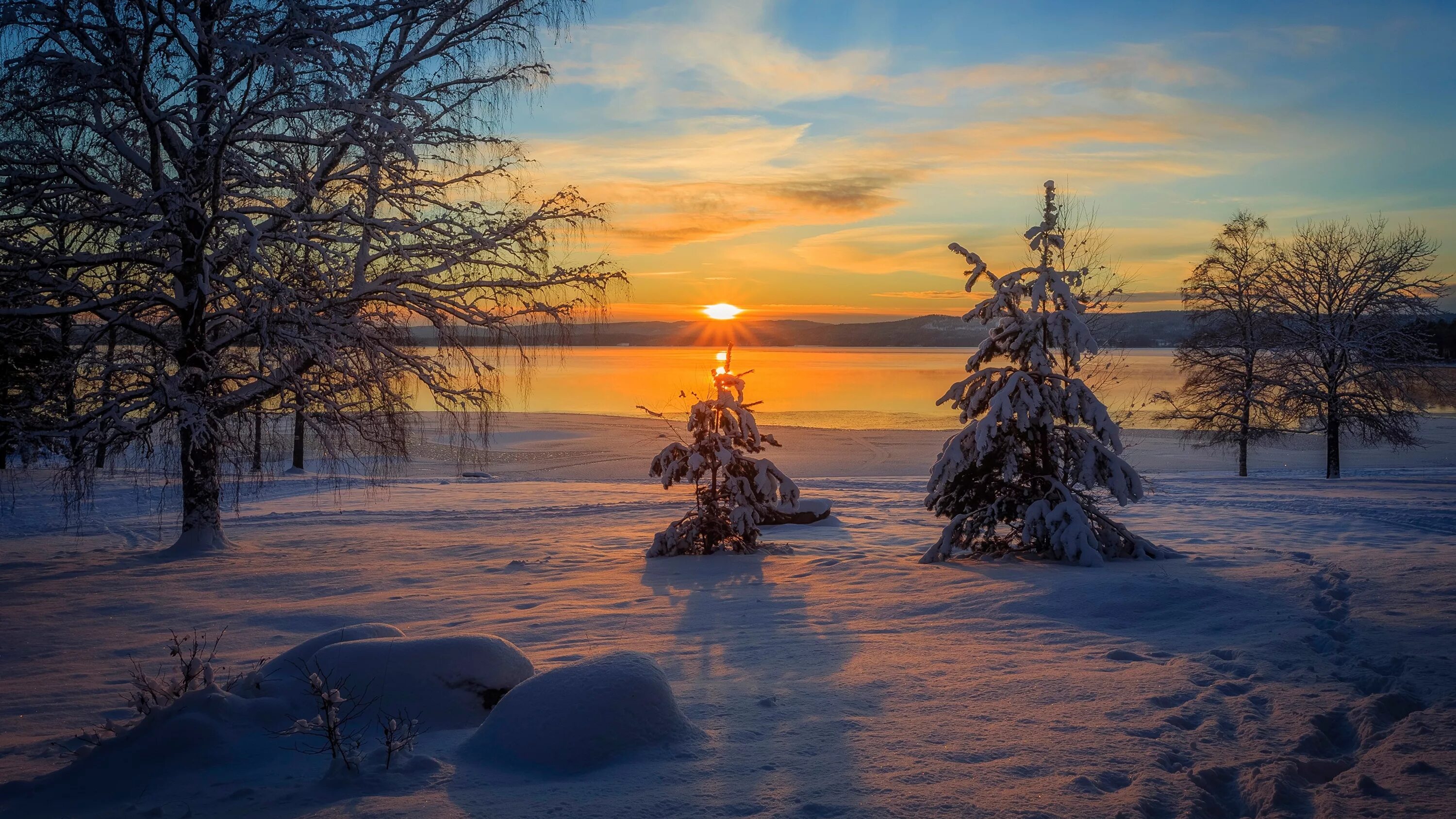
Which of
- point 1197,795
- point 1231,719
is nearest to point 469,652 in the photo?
point 1197,795

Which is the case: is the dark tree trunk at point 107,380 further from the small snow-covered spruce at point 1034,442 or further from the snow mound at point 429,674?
the small snow-covered spruce at point 1034,442

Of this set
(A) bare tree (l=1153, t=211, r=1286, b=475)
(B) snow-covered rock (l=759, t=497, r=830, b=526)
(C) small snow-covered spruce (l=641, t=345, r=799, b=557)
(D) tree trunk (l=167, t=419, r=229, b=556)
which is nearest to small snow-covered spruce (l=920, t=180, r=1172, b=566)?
(C) small snow-covered spruce (l=641, t=345, r=799, b=557)

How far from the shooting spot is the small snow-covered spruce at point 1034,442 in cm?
1020

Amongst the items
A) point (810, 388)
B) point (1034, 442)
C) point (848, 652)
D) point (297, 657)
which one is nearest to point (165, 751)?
point (297, 657)

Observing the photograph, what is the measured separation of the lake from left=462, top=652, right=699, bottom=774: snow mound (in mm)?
7478

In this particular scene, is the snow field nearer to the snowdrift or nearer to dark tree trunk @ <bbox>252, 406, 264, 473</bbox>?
the snowdrift

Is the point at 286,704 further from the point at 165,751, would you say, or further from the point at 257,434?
the point at 257,434

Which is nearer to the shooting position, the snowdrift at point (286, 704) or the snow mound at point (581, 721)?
the snowdrift at point (286, 704)

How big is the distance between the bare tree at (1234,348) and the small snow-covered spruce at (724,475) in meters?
19.8

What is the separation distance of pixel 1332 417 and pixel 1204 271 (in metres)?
5.67

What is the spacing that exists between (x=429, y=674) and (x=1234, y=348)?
29.6 m

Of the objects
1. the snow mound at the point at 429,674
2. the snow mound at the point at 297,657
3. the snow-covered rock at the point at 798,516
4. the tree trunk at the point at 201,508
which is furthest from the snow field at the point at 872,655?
the snow-covered rock at the point at 798,516

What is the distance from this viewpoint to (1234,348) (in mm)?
28391

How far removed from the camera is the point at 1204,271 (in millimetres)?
27609
